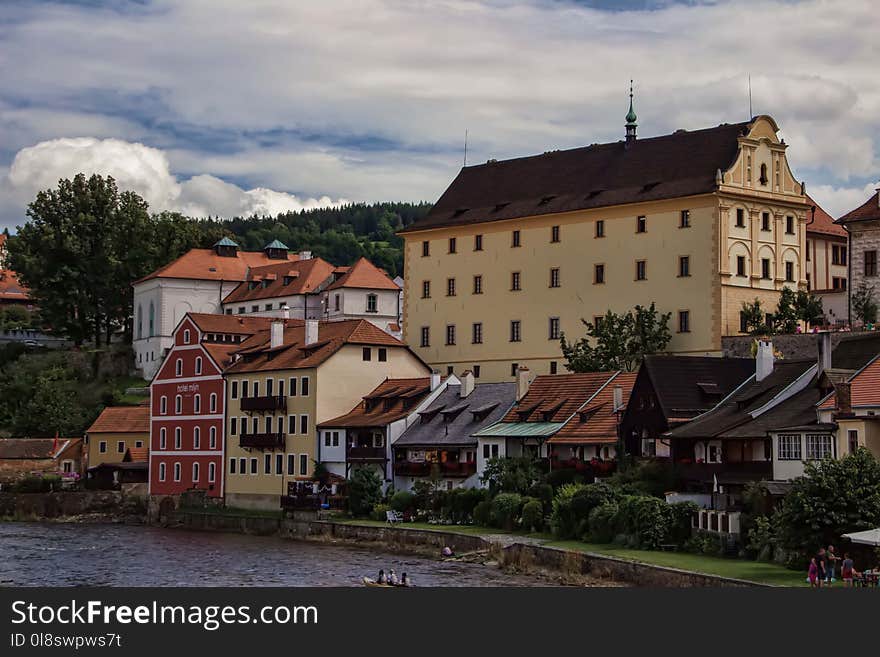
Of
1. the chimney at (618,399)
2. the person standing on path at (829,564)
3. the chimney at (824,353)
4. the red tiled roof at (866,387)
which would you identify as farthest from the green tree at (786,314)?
the person standing on path at (829,564)

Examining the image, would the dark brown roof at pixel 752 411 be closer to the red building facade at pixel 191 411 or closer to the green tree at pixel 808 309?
the green tree at pixel 808 309

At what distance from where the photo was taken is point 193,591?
50.7 m

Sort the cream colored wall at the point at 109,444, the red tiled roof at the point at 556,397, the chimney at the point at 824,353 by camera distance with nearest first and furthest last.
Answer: the chimney at the point at 824,353 < the red tiled roof at the point at 556,397 < the cream colored wall at the point at 109,444

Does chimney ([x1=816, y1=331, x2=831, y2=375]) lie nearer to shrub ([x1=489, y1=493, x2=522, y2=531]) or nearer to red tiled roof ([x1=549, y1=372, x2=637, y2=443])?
red tiled roof ([x1=549, y1=372, x2=637, y2=443])

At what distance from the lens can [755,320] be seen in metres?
82.1

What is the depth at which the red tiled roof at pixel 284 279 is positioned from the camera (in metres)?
136

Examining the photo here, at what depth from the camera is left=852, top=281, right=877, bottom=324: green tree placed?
78812 mm

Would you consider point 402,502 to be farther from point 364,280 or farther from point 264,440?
point 364,280

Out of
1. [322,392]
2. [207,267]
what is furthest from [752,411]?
[207,267]

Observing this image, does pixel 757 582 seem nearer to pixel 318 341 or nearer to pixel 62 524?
pixel 318 341

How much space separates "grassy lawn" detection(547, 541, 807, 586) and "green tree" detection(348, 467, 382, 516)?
70.0ft

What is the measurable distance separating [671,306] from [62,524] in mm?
36994

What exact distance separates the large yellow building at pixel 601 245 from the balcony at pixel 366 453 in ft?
38.5

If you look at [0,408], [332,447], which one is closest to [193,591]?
[332,447]
